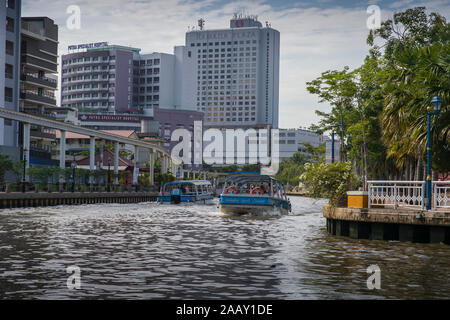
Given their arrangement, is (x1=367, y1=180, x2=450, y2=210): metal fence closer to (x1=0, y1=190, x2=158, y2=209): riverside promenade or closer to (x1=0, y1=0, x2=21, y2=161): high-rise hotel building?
(x1=0, y1=190, x2=158, y2=209): riverside promenade

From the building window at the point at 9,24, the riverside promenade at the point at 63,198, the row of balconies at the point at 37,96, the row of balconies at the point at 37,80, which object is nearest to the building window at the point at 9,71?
the row of balconies at the point at 37,80

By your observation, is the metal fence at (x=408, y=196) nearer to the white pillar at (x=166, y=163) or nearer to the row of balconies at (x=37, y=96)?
the row of balconies at (x=37, y=96)

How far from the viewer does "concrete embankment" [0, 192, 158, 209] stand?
45531 mm

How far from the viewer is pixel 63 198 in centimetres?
5459

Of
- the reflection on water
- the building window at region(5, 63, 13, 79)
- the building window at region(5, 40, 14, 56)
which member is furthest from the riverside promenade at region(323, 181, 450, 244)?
the building window at region(5, 40, 14, 56)

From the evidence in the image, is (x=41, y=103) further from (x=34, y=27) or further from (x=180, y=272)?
(x=180, y=272)

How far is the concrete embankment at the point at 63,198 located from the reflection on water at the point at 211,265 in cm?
2071

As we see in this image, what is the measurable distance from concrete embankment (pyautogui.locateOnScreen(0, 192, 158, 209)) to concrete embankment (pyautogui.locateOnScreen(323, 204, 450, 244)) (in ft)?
93.5

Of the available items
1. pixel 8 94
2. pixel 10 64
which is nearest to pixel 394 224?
pixel 10 64

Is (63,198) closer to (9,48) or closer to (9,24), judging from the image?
(9,48)

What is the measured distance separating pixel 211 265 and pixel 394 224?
32.7 ft

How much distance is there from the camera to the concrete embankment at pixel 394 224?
22.0 m

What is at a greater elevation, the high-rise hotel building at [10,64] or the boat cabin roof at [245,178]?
the high-rise hotel building at [10,64]
